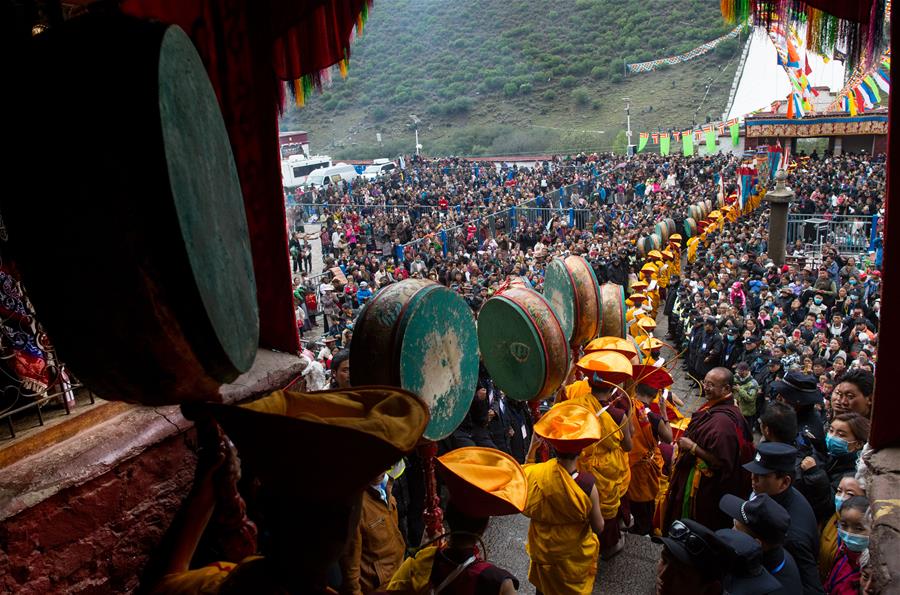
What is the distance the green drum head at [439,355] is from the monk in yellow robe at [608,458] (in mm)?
1621

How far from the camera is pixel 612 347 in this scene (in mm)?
5082

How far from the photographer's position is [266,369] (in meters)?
3.21

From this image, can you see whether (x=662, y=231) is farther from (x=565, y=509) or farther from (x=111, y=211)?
(x=111, y=211)

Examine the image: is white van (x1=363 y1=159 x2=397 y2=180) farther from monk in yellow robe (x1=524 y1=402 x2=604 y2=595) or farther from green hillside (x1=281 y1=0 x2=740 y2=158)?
monk in yellow robe (x1=524 y1=402 x2=604 y2=595)

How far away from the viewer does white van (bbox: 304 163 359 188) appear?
40588 millimetres

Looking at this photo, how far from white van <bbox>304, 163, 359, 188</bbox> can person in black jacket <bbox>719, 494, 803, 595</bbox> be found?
37.8 meters

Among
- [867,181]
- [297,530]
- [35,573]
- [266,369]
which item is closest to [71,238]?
[297,530]

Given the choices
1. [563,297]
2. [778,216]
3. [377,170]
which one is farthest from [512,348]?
[377,170]

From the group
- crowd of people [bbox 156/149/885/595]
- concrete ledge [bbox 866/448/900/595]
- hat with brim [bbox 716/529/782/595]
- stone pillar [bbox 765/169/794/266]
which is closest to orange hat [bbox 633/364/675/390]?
crowd of people [bbox 156/149/885/595]

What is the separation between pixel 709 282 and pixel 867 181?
1253cm

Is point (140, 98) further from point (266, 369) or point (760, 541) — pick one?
point (760, 541)

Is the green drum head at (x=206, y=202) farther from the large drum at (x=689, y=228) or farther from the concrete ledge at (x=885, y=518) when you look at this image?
the large drum at (x=689, y=228)

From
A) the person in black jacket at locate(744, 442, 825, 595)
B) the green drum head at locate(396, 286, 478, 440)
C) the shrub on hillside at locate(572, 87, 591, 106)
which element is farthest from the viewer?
the shrub on hillside at locate(572, 87, 591, 106)

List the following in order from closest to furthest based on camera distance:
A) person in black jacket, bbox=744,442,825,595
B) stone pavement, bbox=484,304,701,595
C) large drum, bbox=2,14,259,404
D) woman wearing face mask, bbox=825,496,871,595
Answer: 1. large drum, bbox=2,14,259,404
2. woman wearing face mask, bbox=825,496,871,595
3. person in black jacket, bbox=744,442,825,595
4. stone pavement, bbox=484,304,701,595
